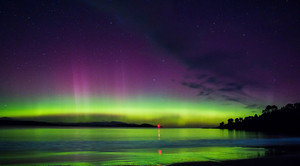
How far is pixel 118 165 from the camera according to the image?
15.8 m

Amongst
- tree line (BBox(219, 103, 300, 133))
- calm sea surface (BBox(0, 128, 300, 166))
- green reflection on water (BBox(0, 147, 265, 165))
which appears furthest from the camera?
tree line (BBox(219, 103, 300, 133))

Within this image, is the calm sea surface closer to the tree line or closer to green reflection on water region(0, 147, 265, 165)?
green reflection on water region(0, 147, 265, 165)

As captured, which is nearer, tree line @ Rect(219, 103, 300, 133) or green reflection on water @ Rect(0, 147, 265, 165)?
green reflection on water @ Rect(0, 147, 265, 165)

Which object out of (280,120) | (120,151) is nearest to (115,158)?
(120,151)

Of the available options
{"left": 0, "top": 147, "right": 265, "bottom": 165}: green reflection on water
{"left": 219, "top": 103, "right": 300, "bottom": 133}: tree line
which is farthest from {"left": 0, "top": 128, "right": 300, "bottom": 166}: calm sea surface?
{"left": 219, "top": 103, "right": 300, "bottom": 133}: tree line

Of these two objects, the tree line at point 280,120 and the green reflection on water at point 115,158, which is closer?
the green reflection on water at point 115,158

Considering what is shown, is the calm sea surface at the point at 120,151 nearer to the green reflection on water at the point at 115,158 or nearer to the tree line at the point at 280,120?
the green reflection on water at the point at 115,158

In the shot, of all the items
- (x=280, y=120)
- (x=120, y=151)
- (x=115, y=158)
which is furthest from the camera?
(x=280, y=120)

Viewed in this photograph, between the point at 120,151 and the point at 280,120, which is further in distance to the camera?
the point at 280,120

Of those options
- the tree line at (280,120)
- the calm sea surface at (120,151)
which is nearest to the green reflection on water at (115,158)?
the calm sea surface at (120,151)


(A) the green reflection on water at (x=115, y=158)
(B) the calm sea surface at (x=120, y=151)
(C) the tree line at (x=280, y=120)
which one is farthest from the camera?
(C) the tree line at (x=280, y=120)

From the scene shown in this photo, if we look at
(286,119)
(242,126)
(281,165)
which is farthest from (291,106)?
(281,165)

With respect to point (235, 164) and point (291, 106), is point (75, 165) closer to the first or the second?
point (235, 164)

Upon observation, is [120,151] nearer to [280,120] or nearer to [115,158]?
[115,158]
